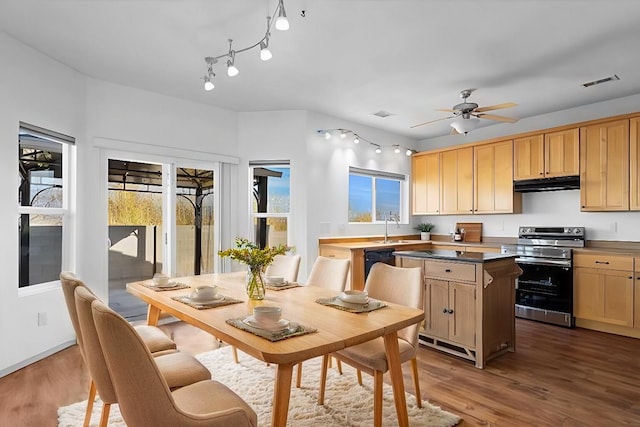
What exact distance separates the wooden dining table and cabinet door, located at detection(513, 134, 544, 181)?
379 cm

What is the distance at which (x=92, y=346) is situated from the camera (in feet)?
5.43

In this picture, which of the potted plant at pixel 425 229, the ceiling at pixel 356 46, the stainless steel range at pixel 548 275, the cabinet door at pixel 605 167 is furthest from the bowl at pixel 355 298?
the potted plant at pixel 425 229

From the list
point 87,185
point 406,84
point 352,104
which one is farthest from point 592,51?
point 87,185

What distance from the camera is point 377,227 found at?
5891 millimetres

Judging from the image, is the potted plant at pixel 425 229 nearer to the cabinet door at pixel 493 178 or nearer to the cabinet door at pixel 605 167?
the cabinet door at pixel 493 178

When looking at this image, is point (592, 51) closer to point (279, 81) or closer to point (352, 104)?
point (352, 104)

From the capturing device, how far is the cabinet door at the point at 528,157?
190 inches

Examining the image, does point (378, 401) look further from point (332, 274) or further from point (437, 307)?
point (437, 307)

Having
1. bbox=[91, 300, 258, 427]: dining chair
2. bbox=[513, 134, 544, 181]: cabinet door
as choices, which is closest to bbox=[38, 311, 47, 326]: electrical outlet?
bbox=[91, 300, 258, 427]: dining chair

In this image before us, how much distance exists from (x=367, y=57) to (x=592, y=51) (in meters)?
1.90

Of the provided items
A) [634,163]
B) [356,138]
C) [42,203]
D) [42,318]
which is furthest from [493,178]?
[42,318]

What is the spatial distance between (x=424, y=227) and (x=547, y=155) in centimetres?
222

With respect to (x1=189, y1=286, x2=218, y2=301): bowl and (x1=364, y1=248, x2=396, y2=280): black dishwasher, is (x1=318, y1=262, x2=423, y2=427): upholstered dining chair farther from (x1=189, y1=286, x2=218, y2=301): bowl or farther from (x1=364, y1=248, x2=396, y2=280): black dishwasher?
(x1=364, y1=248, x2=396, y2=280): black dishwasher

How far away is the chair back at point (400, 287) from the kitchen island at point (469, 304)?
3.16 ft
